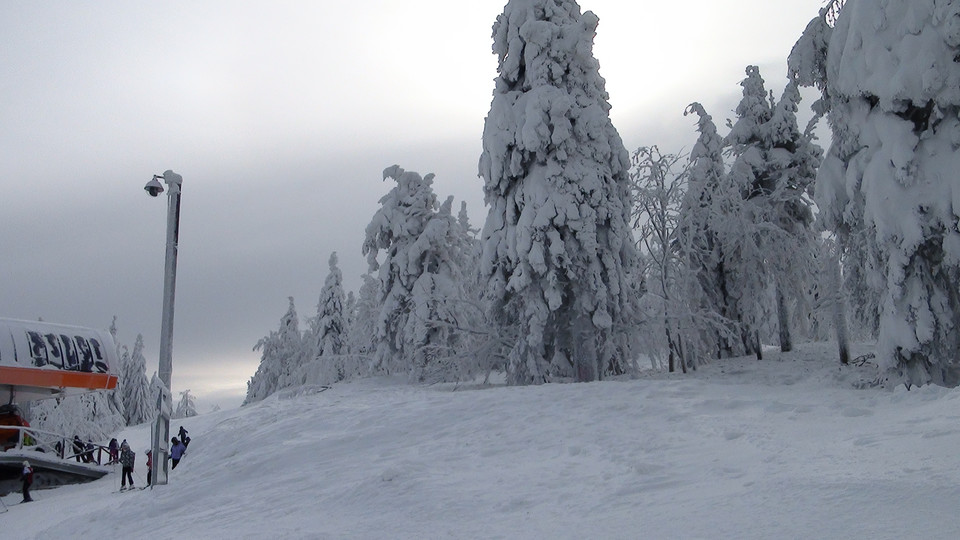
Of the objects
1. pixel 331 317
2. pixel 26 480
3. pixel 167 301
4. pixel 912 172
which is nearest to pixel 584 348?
pixel 912 172

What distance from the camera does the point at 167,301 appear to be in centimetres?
1095

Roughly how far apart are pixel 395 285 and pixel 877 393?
21600 mm

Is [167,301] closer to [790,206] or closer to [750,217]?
[750,217]

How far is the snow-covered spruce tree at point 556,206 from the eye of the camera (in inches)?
781

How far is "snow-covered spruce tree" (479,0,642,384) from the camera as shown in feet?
65.1

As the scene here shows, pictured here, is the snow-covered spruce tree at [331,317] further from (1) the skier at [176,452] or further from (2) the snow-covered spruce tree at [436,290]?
(1) the skier at [176,452]

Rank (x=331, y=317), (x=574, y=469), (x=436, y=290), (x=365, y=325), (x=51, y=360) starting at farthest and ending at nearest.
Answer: (x=331, y=317) → (x=365, y=325) → (x=436, y=290) → (x=51, y=360) → (x=574, y=469)

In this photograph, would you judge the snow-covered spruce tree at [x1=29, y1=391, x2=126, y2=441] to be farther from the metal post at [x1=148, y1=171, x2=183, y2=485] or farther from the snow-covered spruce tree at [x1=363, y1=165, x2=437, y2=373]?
the metal post at [x1=148, y1=171, x2=183, y2=485]

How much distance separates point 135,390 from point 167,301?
59.3m

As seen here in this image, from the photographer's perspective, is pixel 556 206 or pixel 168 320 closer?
pixel 168 320

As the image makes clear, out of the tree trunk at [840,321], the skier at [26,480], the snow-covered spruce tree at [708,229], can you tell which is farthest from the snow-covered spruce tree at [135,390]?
the tree trunk at [840,321]

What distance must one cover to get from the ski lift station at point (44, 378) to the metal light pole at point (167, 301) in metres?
15.7

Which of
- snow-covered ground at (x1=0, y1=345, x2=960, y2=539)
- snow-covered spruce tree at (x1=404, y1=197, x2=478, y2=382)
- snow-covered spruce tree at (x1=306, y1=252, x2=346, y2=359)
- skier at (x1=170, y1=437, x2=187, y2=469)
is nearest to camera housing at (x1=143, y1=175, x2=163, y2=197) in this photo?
snow-covered ground at (x1=0, y1=345, x2=960, y2=539)

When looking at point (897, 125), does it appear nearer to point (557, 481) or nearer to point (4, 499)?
point (557, 481)
